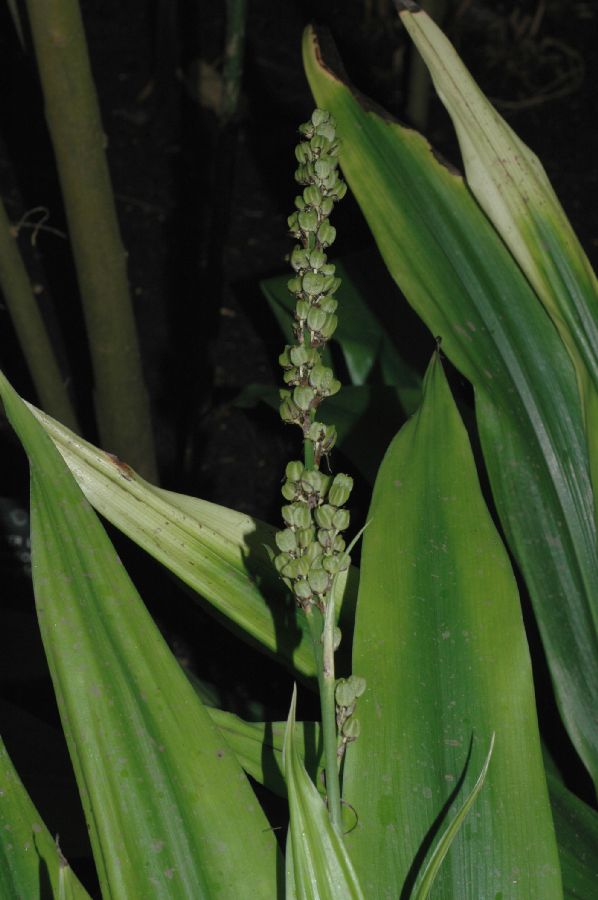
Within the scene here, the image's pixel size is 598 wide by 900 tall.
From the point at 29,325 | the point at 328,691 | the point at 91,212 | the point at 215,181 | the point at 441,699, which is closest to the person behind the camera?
the point at 328,691

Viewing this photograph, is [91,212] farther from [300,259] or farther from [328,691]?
[328,691]

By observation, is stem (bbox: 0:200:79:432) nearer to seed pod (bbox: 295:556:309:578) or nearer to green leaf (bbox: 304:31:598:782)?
green leaf (bbox: 304:31:598:782)

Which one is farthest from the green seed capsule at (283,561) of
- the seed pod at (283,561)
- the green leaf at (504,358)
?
the green leaf at (504,358)

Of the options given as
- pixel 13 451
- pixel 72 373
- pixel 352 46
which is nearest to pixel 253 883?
pixel 13 451

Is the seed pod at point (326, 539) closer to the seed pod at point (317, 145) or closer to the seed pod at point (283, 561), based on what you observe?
the seed pod at point (283, 561)

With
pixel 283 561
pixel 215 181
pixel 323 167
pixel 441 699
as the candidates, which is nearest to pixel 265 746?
pixel 441 699

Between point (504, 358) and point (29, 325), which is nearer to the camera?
point (504, 358)

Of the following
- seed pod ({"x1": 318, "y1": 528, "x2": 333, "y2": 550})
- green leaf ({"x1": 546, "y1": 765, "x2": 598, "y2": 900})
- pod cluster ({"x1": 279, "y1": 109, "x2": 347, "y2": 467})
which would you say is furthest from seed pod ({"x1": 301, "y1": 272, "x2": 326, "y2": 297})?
green leaf ({"x1": 546, "y1": 765, "x2": 598, "y2": 900})
